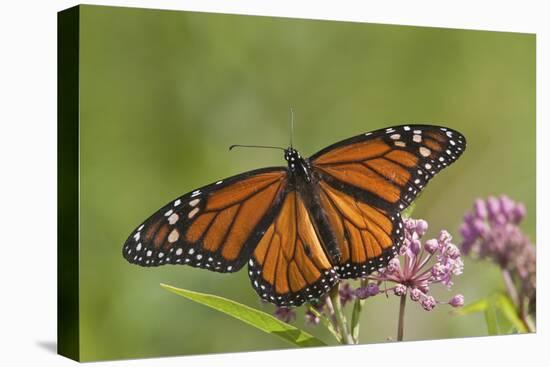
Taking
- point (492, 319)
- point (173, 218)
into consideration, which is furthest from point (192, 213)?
point (492, 319)

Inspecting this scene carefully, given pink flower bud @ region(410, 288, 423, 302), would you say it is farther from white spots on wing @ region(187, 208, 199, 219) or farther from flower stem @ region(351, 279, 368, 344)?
white spots on wing @ region(187, 208, 199, 219)

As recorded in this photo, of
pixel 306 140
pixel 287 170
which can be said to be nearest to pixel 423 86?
pixel 306 140

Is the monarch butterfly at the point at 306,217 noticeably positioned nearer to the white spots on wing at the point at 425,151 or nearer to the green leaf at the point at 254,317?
the white spots on wing at the point at 425,151

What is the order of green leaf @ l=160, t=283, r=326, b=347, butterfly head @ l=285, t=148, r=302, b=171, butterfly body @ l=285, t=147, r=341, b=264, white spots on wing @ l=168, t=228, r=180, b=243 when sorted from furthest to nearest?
butterfly head @ l=285, t=148, r=302, b=171, butterfly body @ l=285, t=147, r=341, b=264, white spots on wing @ l=168, t=228, r=180, b=243, green leaf @ l=160, t=283, r=326, b=347

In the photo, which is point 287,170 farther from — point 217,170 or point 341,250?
point 217,170

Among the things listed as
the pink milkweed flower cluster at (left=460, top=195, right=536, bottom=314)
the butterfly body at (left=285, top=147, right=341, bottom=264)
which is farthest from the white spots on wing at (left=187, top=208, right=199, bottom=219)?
the pink milkweed flower cluster at (left=460, top=195, right=536, bottom=314)

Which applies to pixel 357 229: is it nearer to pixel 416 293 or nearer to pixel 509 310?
pixel 416 293
